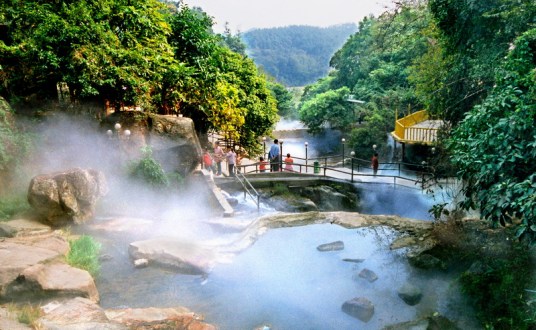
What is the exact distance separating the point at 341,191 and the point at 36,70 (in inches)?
Answer: 502

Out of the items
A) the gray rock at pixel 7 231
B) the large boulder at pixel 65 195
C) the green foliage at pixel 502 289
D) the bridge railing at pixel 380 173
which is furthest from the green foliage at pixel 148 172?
the green foliage at pixel 502 289

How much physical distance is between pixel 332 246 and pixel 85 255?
580 cm

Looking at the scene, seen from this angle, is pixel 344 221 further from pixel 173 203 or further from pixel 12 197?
pixel 12 197

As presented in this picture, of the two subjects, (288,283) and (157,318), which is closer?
(157,318)

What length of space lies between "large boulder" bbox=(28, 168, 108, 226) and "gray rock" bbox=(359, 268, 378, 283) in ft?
24.5

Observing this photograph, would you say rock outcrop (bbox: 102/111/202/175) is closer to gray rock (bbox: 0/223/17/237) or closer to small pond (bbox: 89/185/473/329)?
small pond (bbox: 89/185/473/329)

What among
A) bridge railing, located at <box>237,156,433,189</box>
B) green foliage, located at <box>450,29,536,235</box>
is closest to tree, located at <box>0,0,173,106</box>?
bridge railing, located at <box>237,156,433,189</box>

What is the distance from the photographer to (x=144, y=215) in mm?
12078

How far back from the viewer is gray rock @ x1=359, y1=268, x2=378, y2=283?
8.59 meters

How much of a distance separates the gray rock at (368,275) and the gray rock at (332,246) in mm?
1251

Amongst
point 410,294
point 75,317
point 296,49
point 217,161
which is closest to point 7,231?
point 75,317

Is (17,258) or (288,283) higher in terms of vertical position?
(17,258)

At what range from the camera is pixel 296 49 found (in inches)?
5074

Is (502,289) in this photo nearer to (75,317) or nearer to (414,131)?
(75,317)
